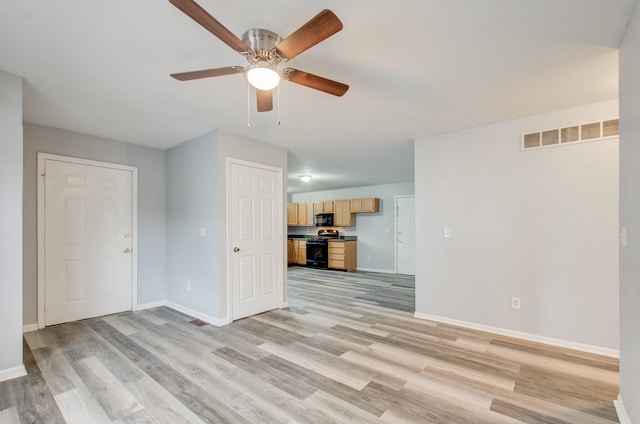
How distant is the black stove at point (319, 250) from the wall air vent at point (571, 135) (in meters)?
5.61

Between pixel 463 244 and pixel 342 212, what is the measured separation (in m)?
4.87

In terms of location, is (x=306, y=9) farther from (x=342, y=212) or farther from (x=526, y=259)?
(x=342, y=212)

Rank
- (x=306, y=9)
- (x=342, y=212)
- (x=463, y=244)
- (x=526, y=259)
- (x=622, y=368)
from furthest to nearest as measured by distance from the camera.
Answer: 1. (x=342, y=212)
2. (x=463, y=244)
3. (x=526, y=259)
4. (x=622, y=368)
5. (x=306, y=9)

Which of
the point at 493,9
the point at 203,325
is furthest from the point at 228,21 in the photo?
the point at 203,325

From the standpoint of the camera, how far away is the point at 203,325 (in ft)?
11.6

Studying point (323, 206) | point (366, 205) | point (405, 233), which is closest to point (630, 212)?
point (405, 233)

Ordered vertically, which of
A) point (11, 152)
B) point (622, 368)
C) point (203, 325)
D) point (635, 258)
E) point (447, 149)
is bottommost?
point (203, 325)

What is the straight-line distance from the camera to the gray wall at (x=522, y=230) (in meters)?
2.79

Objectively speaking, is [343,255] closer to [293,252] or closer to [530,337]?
[293,252]

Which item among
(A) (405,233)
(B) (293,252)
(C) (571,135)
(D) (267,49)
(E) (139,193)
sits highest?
(D) (267,49)

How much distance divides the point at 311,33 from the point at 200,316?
141 inches

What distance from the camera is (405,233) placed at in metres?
7.45

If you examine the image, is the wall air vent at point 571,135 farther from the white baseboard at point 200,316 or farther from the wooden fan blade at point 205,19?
the white baseboard at point 200,316

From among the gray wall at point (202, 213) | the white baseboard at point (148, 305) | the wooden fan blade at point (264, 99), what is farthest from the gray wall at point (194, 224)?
the wooden fan blade at point (264, 99)
